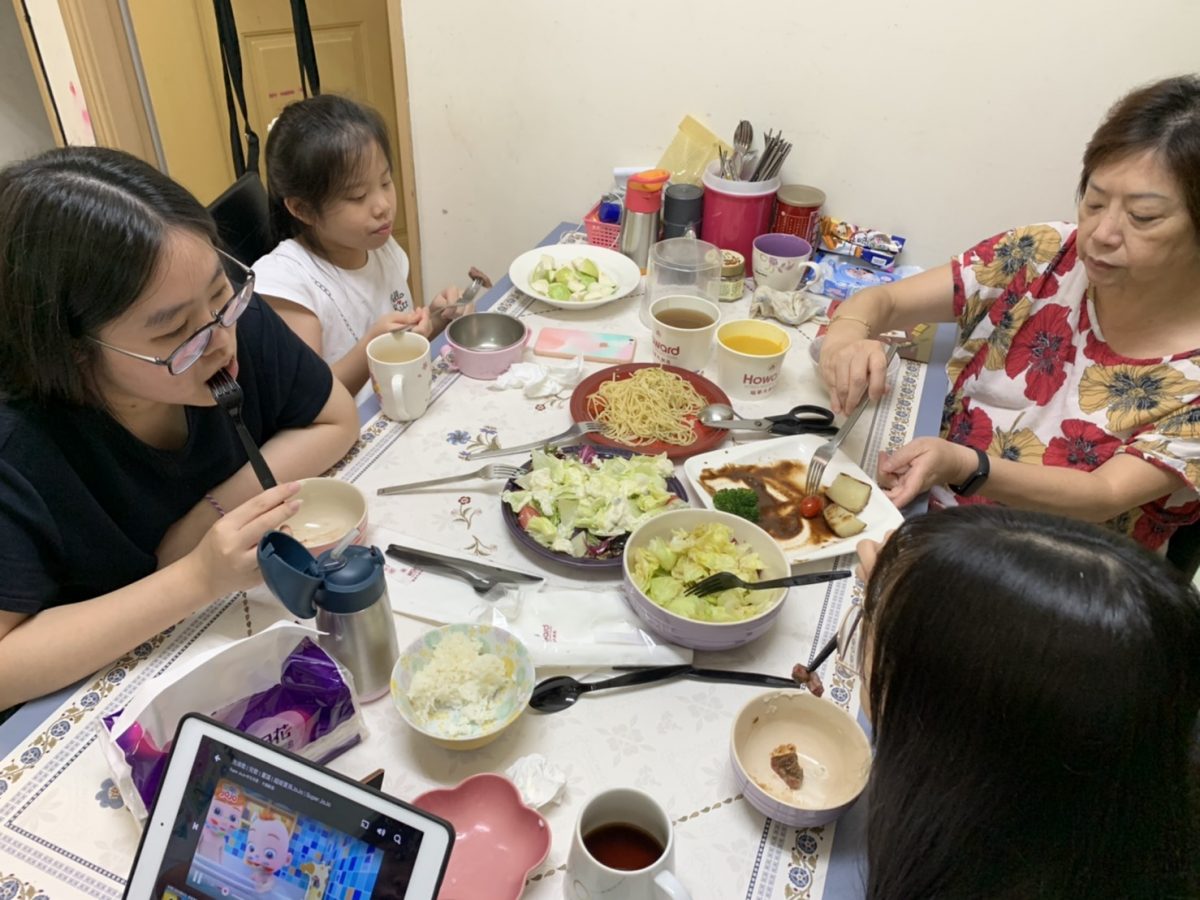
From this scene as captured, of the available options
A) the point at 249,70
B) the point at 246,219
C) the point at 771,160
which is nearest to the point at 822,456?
the point at 771,160

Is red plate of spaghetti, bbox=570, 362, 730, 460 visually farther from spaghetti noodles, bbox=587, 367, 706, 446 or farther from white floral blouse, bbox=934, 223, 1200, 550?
white floral blouse, bbox=934, 223, 1200, 550

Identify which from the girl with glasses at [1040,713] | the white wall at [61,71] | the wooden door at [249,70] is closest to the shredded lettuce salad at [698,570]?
the girl with glasses at [1040,713]

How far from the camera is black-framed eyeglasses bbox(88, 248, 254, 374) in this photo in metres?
0.94

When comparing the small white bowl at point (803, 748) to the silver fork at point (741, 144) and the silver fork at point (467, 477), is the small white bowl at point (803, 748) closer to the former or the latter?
the silver fork at point (467, 477)

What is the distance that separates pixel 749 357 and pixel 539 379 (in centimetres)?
39

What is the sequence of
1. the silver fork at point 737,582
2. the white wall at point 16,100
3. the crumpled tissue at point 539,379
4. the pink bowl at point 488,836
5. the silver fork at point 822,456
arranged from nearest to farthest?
the pink bowl at point 488,836 < the silver fork at point 737,582 < the silver fork at point 822,456 < the crumpled tissue at point 539,379 < the white wall at point 16,100

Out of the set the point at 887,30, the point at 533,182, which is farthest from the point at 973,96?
the point at 533,182

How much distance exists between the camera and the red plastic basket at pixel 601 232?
2021 millimetres

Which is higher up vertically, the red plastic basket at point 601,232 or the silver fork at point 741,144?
the silver fork at point 741,144

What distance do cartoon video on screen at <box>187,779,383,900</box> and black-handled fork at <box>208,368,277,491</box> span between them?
0.48 meters

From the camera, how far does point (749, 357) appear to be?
143 cm

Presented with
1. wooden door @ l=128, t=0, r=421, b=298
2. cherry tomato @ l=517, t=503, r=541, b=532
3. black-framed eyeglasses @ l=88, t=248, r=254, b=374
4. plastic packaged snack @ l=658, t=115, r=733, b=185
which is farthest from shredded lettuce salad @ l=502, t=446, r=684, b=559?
wooden door @ l=128, t=0, r=421, b=298

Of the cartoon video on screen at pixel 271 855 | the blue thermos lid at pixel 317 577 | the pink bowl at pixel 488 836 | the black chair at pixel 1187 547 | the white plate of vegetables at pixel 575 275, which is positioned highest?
the blue thermos lid at pixel 317 577

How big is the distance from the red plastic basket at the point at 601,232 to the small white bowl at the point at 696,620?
3.61 ft
